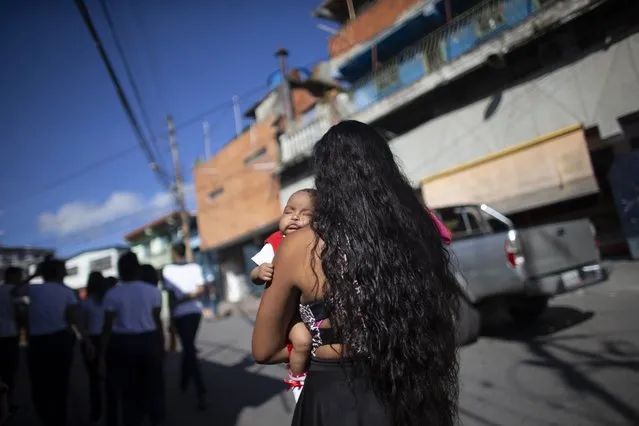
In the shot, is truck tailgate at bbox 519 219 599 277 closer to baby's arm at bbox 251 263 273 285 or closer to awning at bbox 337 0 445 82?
baby's arm at bbox 251 263 273 285

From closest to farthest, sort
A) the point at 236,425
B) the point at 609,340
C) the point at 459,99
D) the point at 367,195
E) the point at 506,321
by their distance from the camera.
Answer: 1. the point at 367,195
2. the point at 236,425
3. the point at 609,340
4. the point at 506,321
5. the point at 459,99

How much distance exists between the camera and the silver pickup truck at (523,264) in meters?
4.39

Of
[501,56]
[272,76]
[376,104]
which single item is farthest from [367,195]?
[272,76]

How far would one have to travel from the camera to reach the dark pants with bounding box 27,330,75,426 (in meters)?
3.62

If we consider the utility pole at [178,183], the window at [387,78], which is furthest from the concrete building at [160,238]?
the window at [387,78]

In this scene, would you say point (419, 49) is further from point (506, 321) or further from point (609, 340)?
point (609, 340)

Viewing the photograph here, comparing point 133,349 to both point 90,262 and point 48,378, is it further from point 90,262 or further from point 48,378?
point 90,262

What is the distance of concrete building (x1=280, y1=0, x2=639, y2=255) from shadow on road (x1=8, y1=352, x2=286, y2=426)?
6.36m

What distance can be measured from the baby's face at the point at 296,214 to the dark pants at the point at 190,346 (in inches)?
125

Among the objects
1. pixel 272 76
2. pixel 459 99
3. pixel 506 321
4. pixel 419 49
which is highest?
pixel 272 76

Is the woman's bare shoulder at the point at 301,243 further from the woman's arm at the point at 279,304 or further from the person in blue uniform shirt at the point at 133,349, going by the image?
the person in blue uniform shirt at the point at 133,349

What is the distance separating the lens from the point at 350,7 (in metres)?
17.0

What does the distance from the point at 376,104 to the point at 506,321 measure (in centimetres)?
883

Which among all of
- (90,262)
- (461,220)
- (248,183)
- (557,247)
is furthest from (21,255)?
(557,247)
